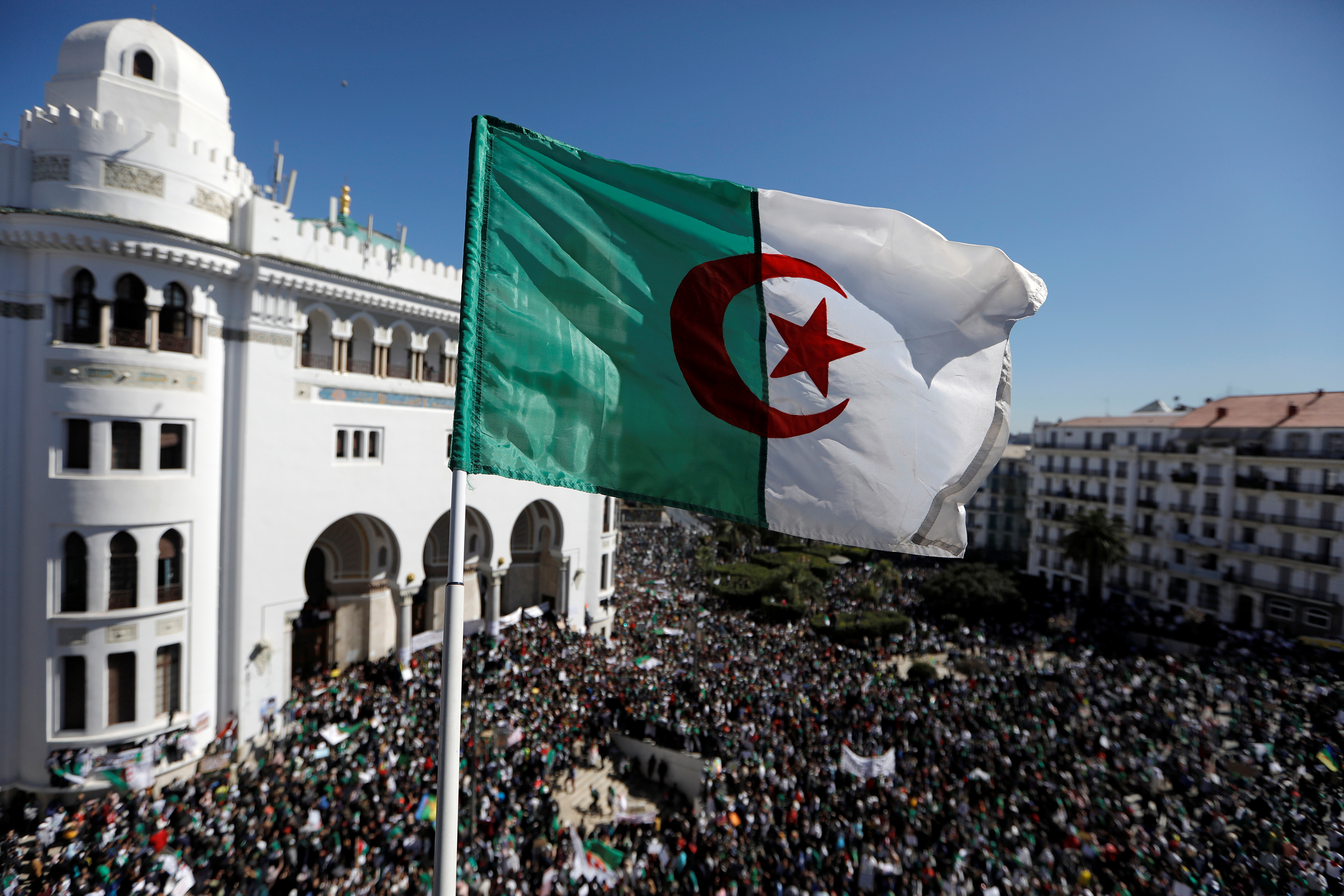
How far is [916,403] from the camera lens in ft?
14.1

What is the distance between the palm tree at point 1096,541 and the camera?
35312 mm

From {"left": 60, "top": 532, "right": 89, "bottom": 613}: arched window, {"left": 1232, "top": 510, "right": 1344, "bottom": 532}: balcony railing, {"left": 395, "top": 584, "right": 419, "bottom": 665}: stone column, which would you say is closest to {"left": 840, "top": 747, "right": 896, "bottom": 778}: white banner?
{"left": 395, "top": 584, "right": 419, "bottom": 665}: stone column

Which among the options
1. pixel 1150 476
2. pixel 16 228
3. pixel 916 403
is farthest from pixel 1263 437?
pixel 16 228

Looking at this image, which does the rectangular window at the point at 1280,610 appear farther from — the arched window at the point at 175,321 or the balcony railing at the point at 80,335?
the balcony railing at the point at 80,335

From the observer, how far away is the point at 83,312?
13.1 meters

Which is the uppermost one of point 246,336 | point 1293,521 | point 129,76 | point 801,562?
point 129,76

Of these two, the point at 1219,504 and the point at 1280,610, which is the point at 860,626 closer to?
the point at 1280,610

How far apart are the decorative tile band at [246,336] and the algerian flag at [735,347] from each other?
13801 mm

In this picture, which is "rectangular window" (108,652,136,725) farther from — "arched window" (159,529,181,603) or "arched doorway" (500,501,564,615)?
"arched doorway" (500,501,564,615)

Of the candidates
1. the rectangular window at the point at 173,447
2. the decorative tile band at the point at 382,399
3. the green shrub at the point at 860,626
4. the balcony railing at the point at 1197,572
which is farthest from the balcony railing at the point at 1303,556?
the rectangular window at the point at 173,447

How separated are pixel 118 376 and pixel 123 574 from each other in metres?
4.14

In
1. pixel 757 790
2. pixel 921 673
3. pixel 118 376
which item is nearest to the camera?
pixel 757 790

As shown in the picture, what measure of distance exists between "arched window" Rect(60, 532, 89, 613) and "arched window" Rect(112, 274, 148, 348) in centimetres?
409

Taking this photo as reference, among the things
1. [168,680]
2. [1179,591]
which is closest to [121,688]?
[168,680]
